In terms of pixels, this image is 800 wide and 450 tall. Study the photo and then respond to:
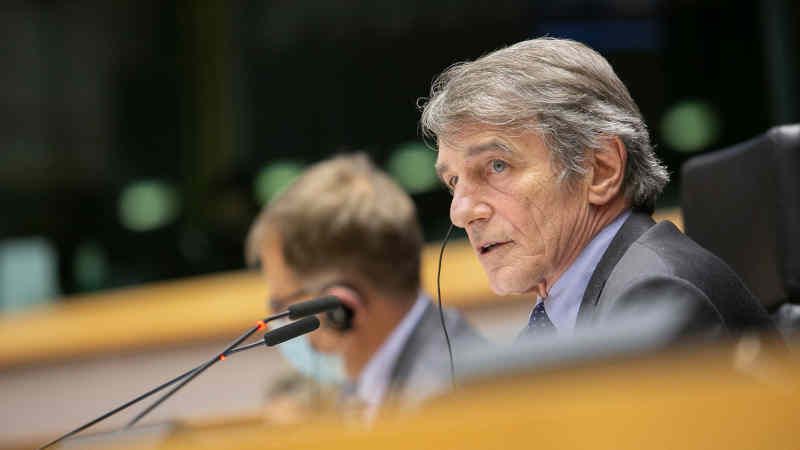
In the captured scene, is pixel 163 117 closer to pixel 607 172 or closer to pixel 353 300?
pixel 353 300

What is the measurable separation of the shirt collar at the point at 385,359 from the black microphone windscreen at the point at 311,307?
63cm

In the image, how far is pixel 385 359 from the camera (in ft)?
6.32

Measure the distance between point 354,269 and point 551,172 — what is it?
3.31ft

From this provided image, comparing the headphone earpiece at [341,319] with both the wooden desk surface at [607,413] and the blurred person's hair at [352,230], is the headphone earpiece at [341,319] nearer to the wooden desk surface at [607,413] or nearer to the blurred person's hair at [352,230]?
the blurred person's hair at [352,230]

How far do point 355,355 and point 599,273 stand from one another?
1012 mm

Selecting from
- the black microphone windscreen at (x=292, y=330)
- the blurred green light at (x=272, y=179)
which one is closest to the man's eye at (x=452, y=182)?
the black microphone windscreen at (x=292, y=330)

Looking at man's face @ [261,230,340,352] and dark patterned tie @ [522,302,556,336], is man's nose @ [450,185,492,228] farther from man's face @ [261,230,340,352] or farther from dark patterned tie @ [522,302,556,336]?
man's face @ [261,230,340,352]

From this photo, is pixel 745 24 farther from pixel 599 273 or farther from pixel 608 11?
pixel 599 273

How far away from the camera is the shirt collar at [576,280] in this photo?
40.7 inches

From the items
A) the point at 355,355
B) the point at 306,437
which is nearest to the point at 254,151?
the point at 355,355

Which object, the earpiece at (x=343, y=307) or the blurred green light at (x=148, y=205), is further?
the blurred green light at (x=148, y=205)

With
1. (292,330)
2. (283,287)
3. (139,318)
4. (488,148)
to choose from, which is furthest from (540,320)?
(139,318)

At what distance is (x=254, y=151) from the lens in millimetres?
3348

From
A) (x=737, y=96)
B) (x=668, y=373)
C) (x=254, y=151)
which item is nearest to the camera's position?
(x=668, y=373)
